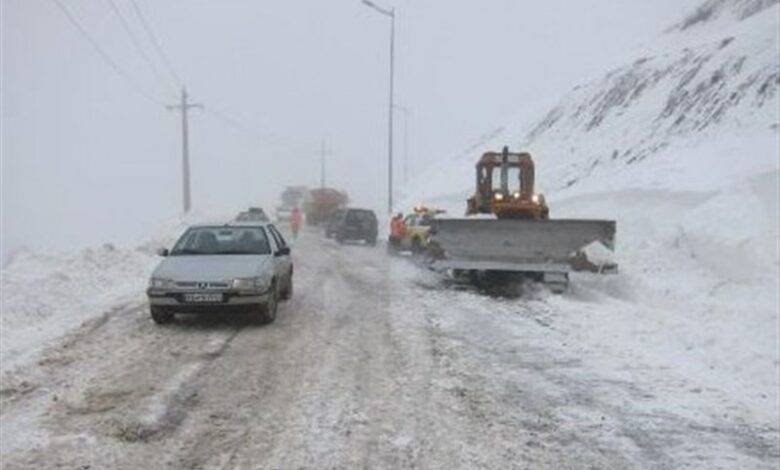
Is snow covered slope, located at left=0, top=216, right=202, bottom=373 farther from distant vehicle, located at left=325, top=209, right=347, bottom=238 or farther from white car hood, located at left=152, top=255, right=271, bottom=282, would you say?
distant vehicle, located at left=325, top=209, right=347, bottom=238

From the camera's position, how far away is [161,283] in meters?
14.0

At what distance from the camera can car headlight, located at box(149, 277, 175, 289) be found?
13961 millimetres

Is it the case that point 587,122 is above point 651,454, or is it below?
above

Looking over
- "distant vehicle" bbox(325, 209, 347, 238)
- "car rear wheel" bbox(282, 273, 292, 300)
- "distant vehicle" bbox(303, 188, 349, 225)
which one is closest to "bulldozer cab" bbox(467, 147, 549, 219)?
"car rear wheel" bbox(282, 273, 292, 300)

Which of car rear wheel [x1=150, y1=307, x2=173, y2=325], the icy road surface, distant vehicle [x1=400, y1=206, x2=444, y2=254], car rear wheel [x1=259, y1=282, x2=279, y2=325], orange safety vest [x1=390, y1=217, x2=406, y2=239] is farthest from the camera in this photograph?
orange safety vest [x1=390, y1=217, x2=406, y2=239]

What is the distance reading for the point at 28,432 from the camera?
8.27m

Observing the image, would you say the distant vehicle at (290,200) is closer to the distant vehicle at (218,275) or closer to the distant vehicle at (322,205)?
the distant vehicle at (322,205)

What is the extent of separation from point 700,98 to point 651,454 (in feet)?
88.9

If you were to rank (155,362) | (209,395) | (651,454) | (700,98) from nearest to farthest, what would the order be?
(651,454)
(209,395)
(155,362)
(700,98)

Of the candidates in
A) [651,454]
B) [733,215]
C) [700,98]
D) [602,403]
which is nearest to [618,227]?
[733,215]

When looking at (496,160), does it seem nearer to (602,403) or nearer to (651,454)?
(602,403)

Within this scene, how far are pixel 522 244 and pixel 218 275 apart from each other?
7779 millimetres

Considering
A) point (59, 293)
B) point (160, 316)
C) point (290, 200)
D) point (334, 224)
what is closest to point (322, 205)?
point (290, 200)

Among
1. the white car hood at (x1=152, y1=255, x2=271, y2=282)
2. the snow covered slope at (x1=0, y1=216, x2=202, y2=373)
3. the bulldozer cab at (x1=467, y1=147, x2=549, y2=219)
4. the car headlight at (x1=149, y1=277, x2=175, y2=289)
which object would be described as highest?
the bulldozer cab at (x1=467, y1=147, x2=549, y2=219)
